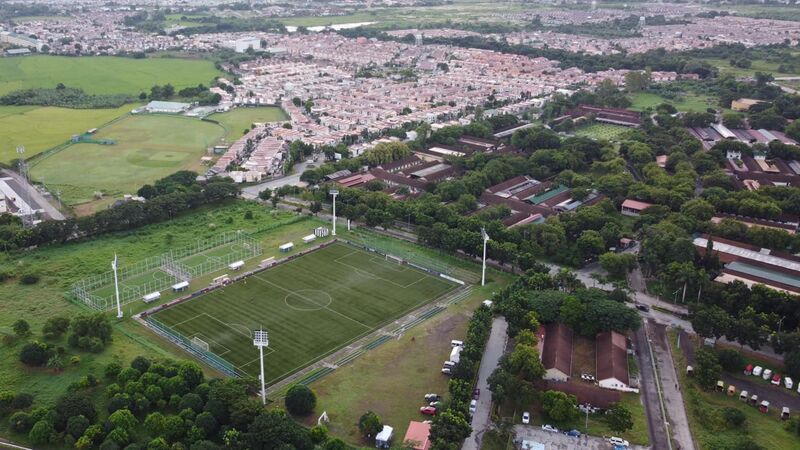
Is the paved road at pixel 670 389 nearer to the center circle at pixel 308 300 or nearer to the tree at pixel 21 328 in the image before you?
the center circle at pixel 308 300

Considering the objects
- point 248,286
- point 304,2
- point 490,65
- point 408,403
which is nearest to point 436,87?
point 490,65

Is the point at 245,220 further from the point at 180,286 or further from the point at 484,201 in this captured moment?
the point at 484,201

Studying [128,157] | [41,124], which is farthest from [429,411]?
[41,124]

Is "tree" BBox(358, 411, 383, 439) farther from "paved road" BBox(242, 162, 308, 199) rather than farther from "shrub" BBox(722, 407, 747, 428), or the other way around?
"paved road" BBox(242, 162, 308, 199)

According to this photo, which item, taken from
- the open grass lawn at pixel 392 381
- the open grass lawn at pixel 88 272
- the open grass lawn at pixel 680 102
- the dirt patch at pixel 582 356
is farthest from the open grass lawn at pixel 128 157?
the open grass lawn at pixel 680 102

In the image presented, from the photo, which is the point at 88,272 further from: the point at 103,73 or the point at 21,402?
the point at 103,73

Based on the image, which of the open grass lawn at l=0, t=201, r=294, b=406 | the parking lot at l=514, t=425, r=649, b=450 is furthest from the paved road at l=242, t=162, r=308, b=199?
the parking lot at l=514, t=425, r=649, b=450
